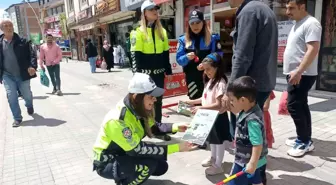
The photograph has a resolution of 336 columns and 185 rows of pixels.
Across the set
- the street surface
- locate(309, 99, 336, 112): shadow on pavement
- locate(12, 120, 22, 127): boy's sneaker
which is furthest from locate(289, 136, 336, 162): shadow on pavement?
locate(12, 120, 22, 127): boy's sneaker

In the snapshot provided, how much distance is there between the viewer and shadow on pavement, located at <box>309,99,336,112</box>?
4.74 metres

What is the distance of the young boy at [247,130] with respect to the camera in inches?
71.4

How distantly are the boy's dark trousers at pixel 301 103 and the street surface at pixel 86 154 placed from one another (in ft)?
1.09

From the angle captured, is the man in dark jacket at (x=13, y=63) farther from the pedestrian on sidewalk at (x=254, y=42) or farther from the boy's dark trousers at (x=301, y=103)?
the boy's dark trousers at (x=301, y=103)

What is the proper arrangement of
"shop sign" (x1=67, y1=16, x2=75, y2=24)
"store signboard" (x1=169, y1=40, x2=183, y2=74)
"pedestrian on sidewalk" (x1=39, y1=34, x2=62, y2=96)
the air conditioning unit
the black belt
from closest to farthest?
1. the black belt
2. "store signboard" (x1=169, y1=40, x2=183, y2=74)
3. "pedestrian on sidewalk" (x1=39, y1=34, x2=62, y2=96)
4. the air conditioning unit
5. "shop sign" (x1=67, y1=16, x2=75, y2=24)

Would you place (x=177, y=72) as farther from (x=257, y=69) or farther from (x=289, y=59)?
(x=257, y=69)

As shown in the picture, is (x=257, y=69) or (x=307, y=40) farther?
(x=307, y=40)

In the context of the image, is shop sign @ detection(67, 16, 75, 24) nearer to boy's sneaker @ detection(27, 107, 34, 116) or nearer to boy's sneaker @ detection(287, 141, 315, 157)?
boy's sneaker @ detection(27, 107, 34, 116)

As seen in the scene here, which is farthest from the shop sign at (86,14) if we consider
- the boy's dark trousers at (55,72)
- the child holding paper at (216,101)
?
the child holding paper at (216,101)

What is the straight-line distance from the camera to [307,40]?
2635mm

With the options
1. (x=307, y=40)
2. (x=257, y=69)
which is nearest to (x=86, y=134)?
(x=257, y=69)

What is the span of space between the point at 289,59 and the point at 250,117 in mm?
1312

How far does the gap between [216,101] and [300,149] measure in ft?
4.05

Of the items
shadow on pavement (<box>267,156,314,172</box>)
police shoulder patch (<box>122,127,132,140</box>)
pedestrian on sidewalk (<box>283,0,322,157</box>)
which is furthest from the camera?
shadow on pavement (<box>267,156,314,172</box>)
